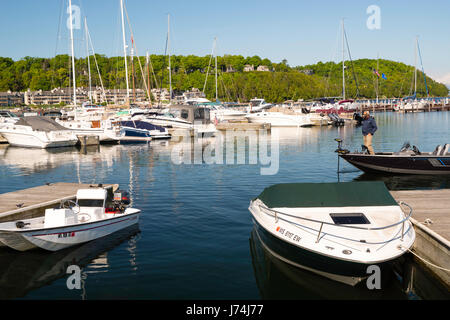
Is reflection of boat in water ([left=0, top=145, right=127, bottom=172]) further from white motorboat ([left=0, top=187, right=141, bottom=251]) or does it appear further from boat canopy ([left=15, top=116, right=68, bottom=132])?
white motorboat ([left=0, top=187, right=141, bottom=251])

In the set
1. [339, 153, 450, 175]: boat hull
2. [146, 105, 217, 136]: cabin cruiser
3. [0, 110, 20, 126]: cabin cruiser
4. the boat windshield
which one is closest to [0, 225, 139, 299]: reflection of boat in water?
the boat windshield

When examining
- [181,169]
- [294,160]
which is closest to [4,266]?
[181,169]

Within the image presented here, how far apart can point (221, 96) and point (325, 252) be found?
169 metres

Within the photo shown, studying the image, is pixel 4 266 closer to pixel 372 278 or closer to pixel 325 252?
pixel 325 252

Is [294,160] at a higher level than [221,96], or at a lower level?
lower

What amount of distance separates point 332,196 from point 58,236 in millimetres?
8773

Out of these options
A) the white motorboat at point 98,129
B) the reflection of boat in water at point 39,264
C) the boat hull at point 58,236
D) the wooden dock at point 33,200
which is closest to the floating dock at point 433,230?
the reflection of boat in water at point 39,264

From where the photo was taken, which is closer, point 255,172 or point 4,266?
point 4,266

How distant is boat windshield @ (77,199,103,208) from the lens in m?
15.0

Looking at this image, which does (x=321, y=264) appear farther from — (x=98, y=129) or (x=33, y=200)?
(x=98, y=129)

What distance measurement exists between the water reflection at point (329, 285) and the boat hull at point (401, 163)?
1305 cm

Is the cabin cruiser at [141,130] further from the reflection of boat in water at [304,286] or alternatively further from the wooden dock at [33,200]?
the reflection of boat in water at [304,286]

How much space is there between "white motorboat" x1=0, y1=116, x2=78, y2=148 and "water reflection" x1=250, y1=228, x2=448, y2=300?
3720 cm

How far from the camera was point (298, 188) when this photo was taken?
13.3 m
